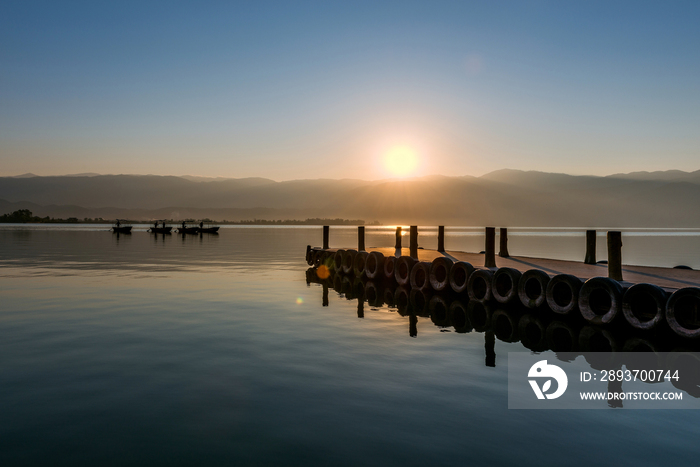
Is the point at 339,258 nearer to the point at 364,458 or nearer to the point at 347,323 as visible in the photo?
the point at 347,323

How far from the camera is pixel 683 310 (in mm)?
13148

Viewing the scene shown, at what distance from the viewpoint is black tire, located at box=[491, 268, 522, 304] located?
18703mm

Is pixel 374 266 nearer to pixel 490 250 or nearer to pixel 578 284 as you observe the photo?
pixel 490 250

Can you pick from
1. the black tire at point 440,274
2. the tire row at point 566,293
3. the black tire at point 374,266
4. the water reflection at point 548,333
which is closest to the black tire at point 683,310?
the tire row at point 566,293

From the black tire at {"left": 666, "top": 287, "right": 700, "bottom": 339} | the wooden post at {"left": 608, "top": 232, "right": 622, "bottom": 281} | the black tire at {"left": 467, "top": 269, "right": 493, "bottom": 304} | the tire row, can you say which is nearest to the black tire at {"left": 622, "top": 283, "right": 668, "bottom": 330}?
the tire row

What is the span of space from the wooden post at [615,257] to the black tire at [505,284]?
11.3 feet

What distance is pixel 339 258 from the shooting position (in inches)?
1352

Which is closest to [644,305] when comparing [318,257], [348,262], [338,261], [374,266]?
[374,266]

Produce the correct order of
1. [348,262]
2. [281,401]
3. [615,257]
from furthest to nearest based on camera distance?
[348,262], [615,257], [281,401]

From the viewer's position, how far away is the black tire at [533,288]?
17328mm

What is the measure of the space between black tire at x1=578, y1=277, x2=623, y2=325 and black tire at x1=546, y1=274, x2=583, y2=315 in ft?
1.37

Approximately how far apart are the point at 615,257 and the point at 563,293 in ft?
7.20

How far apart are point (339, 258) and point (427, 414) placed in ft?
85.6

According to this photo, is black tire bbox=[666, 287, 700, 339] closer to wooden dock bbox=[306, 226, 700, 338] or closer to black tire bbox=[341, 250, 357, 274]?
wooden dock bbox=[306, 226, 700, 338]
